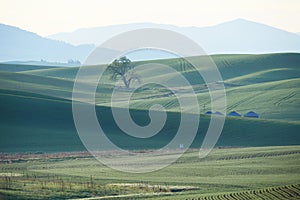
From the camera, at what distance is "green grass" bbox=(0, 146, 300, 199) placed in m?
34.3

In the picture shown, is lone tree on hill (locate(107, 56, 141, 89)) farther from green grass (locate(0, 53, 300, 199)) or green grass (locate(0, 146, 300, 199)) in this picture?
green grass (locate(0, 146, 300, 199))

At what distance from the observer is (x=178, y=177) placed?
1682 inches

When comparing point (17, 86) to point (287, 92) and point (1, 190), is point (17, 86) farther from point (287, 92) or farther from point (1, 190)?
point (1, 190)

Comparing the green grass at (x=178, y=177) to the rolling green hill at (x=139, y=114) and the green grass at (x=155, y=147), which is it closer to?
Result: the green grass at (x=155, y=147)

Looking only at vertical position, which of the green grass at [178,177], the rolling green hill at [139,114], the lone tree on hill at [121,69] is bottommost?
the green grass at [178,177]

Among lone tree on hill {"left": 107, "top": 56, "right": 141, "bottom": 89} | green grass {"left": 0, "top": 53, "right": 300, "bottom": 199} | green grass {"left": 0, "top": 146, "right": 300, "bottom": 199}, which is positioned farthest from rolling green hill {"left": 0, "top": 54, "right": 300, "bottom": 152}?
green grass {"left": 0, "top": 146, "right": 300, "bottom": 199}

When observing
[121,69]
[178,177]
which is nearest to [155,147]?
[178,177]

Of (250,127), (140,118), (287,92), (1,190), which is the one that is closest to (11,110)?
(140,118)

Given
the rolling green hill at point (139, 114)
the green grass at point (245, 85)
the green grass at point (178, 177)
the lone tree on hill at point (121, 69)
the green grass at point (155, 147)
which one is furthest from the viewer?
the lone tree on hill at point (121, 69)

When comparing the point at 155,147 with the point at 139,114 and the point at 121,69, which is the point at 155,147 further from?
the point at 121,69

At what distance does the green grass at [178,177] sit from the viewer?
34.3 metres

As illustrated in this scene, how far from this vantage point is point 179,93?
117 meters

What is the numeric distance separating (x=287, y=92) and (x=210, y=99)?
12.8 m

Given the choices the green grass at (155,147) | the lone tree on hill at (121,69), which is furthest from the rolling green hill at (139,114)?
the lone tree on hill at (121,69)
